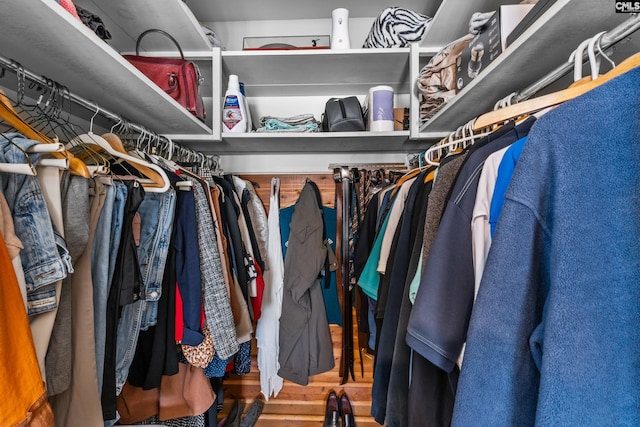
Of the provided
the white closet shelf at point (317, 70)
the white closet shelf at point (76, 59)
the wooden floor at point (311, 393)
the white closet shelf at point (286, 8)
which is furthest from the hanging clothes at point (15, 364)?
the white closet shelf at point (286, 8)

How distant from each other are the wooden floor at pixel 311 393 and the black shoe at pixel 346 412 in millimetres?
46

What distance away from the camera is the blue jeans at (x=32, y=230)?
0.47m

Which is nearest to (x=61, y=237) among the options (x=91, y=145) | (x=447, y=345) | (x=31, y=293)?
(x=31, y=293)

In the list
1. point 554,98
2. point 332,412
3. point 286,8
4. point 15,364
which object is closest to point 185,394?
point 15,364

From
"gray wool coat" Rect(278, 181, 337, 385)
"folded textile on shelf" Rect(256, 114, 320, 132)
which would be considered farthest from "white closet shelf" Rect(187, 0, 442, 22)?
"gray wool coat" Rect(278, 181, 337, 385)

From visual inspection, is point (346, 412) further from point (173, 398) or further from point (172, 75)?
point (172, 75)

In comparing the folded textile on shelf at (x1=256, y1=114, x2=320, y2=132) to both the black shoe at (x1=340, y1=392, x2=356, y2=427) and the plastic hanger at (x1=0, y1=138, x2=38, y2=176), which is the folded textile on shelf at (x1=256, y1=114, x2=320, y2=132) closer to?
the plastic hanger at (x1=0, y1=138, x2=38, y2=176)

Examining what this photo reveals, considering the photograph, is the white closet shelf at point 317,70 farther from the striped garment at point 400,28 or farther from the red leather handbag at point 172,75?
the red leather handbag at point 172,75

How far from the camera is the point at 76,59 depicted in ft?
2.37

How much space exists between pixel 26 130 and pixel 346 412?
1801mm

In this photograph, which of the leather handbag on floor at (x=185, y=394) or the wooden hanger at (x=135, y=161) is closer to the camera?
the wooden hanger at (x=135, y=161)

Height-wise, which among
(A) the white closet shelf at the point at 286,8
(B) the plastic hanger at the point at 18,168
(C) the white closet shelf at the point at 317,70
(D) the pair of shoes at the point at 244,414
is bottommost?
(D) the pair of shoes at the point at 244,414

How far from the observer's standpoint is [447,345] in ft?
1.62

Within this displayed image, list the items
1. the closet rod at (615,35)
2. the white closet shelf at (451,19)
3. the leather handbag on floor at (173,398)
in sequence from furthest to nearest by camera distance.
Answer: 1. the white closet shelf at (451,19)
2. the leather handbag on floor at (173,398)
3. the closet rod at (615,35)
